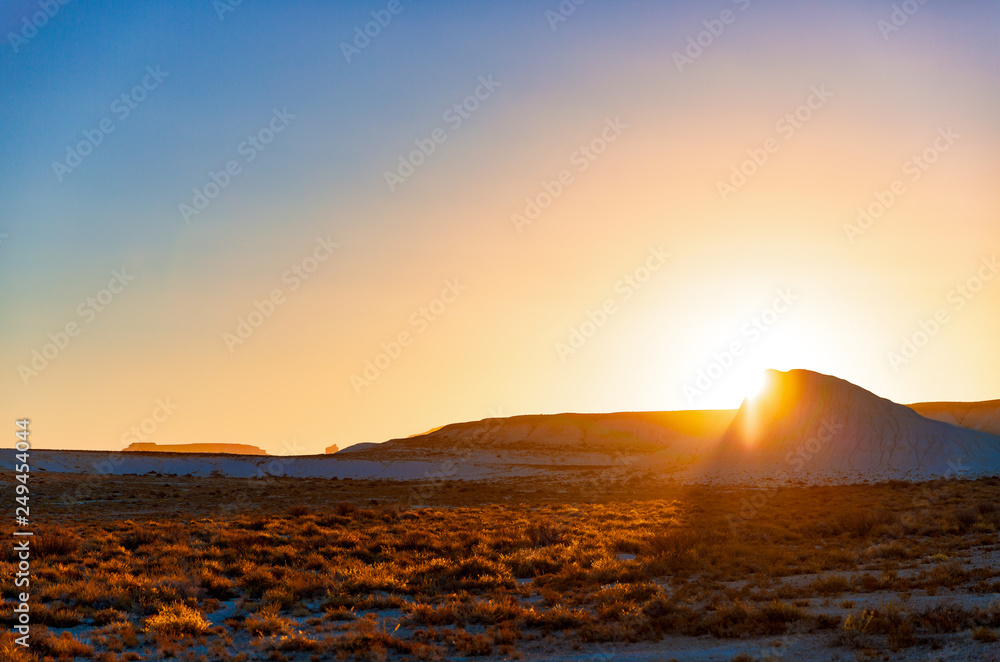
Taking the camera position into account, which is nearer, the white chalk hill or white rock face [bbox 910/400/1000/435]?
the white chalk hill

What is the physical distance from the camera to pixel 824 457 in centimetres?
4922

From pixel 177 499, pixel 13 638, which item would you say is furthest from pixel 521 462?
pixel 13 638

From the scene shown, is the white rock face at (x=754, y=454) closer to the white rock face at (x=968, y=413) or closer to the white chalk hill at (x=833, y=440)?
Answer: the white chalk hill at (x=833, y=440)

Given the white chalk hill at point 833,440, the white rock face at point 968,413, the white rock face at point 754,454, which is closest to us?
the white chalk hill at point 833,440

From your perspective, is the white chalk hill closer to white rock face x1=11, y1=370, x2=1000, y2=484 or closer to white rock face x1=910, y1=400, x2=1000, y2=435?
white rock face x1=11, y1=370, x2=1000, y2=484

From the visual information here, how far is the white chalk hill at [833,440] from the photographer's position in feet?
154

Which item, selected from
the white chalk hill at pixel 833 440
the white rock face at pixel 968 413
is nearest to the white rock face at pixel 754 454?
the white chalk hill at pixel 833 440

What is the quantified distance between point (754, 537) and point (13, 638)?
60.7ft

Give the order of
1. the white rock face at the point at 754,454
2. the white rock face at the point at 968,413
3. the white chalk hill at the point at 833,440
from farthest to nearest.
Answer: the white rock face at the point at 968,413
the white rock face at the point at 754,454
the white chalk hill at the point at 833,440

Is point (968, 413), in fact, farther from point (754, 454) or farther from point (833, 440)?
point (754, 454)

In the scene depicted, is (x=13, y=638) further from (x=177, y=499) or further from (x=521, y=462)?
(x=521, y=462)

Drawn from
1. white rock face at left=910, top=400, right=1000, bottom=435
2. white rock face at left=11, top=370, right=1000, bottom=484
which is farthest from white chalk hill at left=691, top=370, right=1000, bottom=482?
white rock face at left=910, top=400, right=1000, bottom=435

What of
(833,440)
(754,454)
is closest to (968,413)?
(833,440)

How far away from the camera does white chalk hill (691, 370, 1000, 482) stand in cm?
4694
